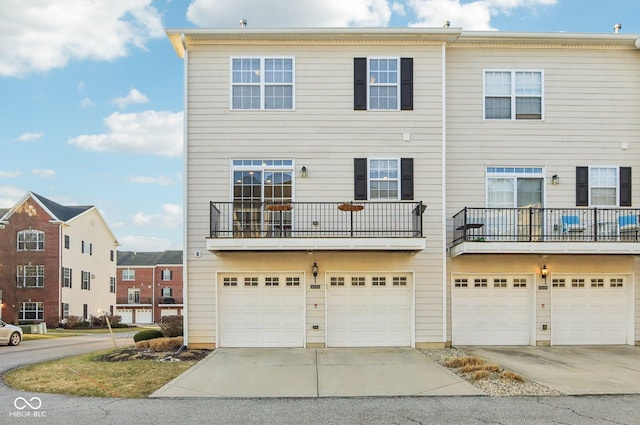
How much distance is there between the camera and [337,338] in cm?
1283

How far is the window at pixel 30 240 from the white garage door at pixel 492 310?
30.7 metres

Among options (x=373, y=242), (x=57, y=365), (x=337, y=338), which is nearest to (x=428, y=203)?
(x=373, y=242)

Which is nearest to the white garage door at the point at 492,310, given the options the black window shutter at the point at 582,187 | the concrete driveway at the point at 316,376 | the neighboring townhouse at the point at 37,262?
the concrete driveway at the point at 316,376

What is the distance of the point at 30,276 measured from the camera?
110ft

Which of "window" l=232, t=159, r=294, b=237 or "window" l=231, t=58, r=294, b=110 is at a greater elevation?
"window" l=231, t=58, r=294, b=110

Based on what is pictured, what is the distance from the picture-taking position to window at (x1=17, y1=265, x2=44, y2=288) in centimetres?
3341

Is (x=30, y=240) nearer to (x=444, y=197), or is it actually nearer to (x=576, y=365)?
(x=444, y=197)

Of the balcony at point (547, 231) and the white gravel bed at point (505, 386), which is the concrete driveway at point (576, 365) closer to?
the white gravel bed at point (505, 386)

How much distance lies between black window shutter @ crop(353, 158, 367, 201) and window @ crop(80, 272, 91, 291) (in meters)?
31.9

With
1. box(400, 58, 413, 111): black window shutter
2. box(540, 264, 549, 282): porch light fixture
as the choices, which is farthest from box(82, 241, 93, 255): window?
box(540, 264, 549, 282): porch light fixture

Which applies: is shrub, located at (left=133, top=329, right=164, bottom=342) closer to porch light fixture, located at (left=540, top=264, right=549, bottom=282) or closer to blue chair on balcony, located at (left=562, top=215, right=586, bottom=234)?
porch light fixture, located at (left=540, top=264, right=549, bottom=282)

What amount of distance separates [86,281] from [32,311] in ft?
17.1

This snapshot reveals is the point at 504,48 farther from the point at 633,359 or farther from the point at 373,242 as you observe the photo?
the point at 633,359

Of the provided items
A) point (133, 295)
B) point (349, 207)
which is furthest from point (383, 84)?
point (133, 295)
